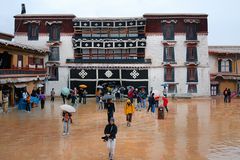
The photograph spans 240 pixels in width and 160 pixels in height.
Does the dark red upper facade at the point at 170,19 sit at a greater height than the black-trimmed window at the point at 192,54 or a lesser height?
greater

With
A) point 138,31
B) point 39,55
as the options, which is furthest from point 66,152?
point 138,31

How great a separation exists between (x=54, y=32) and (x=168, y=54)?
16986 millimetres

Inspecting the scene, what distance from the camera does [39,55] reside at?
46.0 meters

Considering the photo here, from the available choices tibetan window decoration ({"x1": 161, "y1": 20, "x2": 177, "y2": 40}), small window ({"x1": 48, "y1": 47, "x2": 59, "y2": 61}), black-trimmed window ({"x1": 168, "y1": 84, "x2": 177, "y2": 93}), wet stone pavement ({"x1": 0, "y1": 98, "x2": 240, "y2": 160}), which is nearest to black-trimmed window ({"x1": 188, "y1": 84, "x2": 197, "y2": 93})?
black-trimmed window ({"x1": 168, "y1": 84, "x2": 177, "y2": 93})

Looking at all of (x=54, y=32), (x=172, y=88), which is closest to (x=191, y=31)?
(x=172, y=88)

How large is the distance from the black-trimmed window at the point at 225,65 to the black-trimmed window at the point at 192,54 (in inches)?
177

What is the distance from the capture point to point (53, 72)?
162 ft

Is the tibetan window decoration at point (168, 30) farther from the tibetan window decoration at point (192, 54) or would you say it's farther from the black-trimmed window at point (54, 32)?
→ the black-trimmed window at point (54, 32)

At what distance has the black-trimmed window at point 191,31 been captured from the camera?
161 ft

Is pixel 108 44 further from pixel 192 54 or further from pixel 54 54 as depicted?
pixel 192 54

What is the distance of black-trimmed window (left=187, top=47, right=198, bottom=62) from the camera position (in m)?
48.6

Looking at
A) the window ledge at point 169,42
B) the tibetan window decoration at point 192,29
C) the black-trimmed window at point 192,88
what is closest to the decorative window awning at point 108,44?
the window ledge at point 169,42

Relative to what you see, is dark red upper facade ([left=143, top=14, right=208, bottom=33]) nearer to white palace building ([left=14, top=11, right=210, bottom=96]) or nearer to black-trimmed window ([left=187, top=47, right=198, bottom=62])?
white palace building ([left=14, top=11, right=210, bottom=96])

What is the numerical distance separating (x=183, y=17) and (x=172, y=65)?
7106 millimetres
